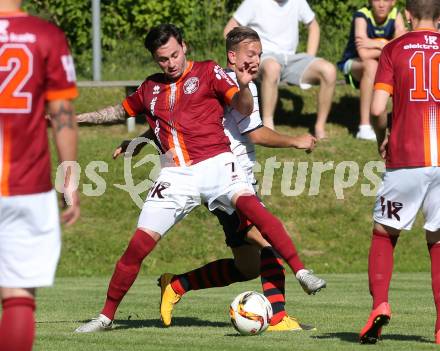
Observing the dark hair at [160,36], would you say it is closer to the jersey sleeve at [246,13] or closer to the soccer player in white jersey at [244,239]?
the soccer player in white jersey at [244,239]

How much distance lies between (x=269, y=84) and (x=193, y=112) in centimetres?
761

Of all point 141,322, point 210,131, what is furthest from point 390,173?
point 141,322

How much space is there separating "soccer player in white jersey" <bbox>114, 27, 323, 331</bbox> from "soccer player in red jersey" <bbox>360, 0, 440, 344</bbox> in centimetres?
134

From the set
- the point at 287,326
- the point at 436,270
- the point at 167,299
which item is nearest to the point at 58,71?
the point at 436,270

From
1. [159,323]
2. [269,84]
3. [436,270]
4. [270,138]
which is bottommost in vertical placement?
[159,323]

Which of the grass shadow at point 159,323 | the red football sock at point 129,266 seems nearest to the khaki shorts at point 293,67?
the grass shadow at point 159,323

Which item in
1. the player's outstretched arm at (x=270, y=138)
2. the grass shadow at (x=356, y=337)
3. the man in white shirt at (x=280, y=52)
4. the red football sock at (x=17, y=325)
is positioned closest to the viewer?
the red football sock at (x=17, y=325)

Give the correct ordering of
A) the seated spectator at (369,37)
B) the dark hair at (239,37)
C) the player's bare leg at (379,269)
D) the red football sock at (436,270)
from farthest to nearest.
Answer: the seated spectator at (369,37), the dark hair at (239,37), the red football sock at (436,270), the player's bare leg at (379,269)

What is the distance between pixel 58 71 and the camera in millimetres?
5301

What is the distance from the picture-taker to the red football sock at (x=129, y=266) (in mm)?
8203

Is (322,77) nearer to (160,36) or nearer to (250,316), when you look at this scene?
(160,36)

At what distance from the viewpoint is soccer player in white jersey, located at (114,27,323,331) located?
8.64 m

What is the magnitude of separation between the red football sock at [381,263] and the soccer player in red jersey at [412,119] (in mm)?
12

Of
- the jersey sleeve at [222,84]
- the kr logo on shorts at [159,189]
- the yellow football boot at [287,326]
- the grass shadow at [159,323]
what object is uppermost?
the jersey sleeve at [222,84]
